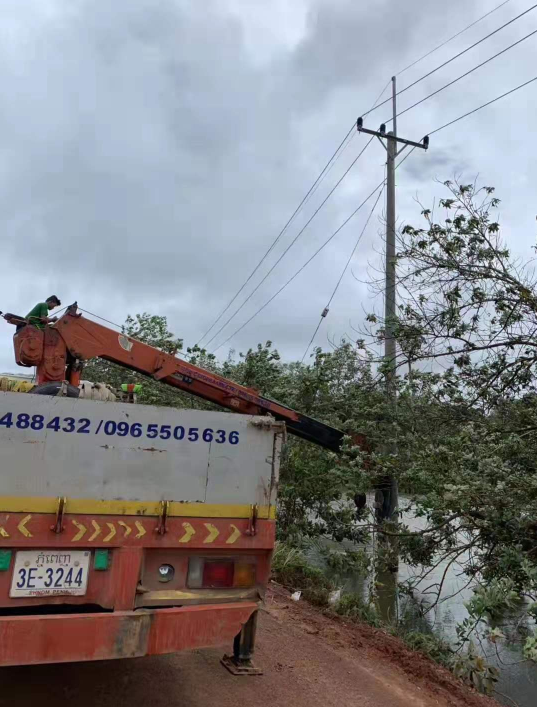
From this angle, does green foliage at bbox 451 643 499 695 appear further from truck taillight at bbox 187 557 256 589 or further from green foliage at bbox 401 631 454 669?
truck taillight at bbox 187 557 256 589

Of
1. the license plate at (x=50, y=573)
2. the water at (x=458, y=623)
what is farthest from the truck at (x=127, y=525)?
the water at (x=458, y=623)

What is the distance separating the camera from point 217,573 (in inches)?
147

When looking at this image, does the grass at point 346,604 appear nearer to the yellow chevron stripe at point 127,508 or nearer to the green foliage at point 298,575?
the green foliage at point 298,575

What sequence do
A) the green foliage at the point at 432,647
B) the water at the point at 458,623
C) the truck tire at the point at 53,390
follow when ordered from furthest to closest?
the water at the point at 458,623 → the green foliage at the point at 432,647 → the truck tire at the point at 53,390

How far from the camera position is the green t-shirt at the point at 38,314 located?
15.2ft

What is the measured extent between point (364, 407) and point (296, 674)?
509cm

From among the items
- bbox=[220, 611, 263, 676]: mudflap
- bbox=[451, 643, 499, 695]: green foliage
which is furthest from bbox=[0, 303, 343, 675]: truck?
bbox=[451, 643, 499, 695]: green foliage

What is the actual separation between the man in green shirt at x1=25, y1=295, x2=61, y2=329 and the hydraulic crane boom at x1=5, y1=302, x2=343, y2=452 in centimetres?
6

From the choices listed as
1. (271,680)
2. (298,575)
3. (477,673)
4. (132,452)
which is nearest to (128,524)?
(132,452)

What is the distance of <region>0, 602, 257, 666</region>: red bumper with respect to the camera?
9.89 feet

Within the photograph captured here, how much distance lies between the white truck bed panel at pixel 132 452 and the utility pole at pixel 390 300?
4.70 m

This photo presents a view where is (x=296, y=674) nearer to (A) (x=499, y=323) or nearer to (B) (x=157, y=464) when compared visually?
(B) (x=157, y=464)

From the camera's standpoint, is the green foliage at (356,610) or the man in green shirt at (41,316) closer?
the man in green shirt at (41,316)

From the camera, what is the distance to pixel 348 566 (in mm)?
8117
